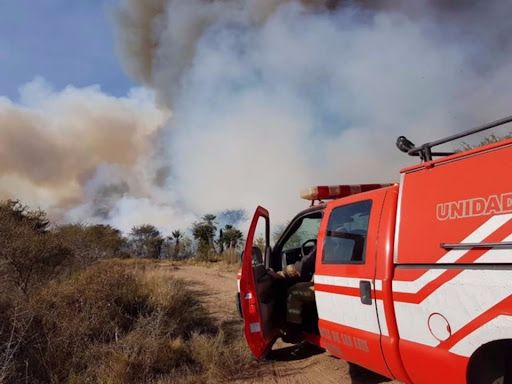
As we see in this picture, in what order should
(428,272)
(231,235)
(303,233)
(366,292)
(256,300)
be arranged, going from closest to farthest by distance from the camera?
(428,272) → (366,292) → (256,300) → (303,233) → (231,235)

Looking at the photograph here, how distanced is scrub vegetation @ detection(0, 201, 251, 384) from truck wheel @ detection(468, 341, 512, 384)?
307 centimetres

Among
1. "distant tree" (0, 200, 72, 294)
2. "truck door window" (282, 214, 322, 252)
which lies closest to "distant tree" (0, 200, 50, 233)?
"distant tree" (0, 200, 72, 294)

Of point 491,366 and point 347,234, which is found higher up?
point 347,234

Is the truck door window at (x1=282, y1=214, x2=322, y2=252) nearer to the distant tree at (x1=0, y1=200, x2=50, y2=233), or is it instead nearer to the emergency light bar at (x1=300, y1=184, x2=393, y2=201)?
the emergency light bar at (x1=300, y1=184, x2=393, y2=201)

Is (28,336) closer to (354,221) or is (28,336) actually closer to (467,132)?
(354,221)

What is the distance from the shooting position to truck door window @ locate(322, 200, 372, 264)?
3691mm

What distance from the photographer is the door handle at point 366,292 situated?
3.36 meters

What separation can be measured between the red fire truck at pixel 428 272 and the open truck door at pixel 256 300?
76 cm

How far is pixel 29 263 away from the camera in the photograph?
851cm

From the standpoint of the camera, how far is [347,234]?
3973 millimetres

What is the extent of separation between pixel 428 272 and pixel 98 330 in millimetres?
4759

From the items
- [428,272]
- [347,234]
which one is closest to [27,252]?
[347,234]

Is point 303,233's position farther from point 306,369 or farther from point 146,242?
point 146,242

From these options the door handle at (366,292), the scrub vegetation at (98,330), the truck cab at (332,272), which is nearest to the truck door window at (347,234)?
the truck cab at (332,272)
